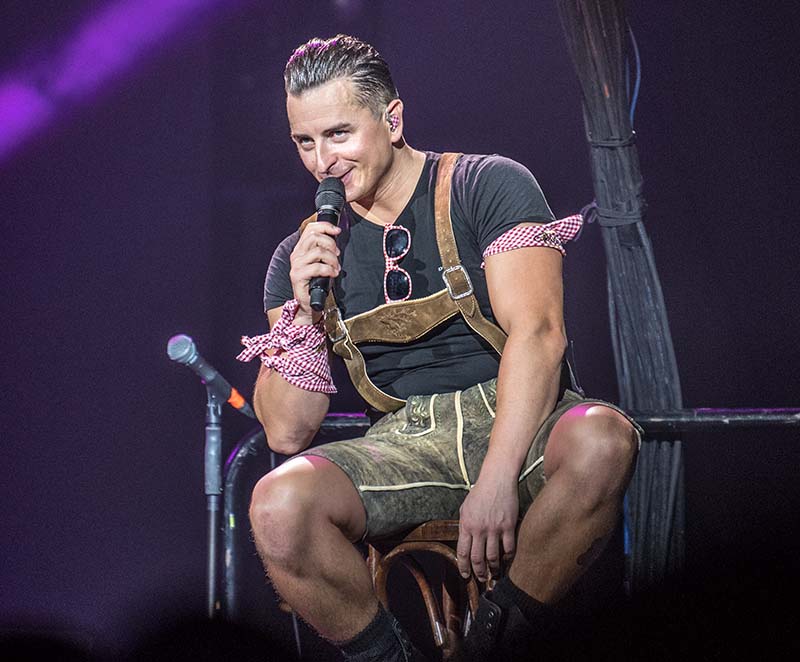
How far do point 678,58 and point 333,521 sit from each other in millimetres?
1591

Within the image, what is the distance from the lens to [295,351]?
1986mm

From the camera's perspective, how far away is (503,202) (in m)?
1.86

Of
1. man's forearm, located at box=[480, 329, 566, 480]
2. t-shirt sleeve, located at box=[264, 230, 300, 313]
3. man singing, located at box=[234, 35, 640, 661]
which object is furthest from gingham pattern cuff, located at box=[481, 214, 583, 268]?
t-shirt sleeve, located at box=[264, 230, 300, 313]

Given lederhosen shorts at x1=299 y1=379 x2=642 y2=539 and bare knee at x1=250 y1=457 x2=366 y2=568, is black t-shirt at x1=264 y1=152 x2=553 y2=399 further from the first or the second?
bare knee at x1=250 y1=457 x2=366 y2=568

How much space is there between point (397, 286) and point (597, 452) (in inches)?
24.3

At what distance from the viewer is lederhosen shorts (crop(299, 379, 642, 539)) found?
1.71 m

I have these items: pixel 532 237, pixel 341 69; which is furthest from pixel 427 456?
pixel 341 69

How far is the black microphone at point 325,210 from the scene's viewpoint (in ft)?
5.57

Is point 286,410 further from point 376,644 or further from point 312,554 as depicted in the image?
point 376,644

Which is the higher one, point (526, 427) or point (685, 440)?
point (526, 427)

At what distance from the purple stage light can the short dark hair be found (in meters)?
1.15

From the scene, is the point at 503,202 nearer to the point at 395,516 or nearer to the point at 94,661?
the point at 395,516

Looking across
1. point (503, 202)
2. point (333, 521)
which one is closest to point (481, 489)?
point (333, 521)

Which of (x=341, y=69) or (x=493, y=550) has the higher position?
(x=341, y=69)
